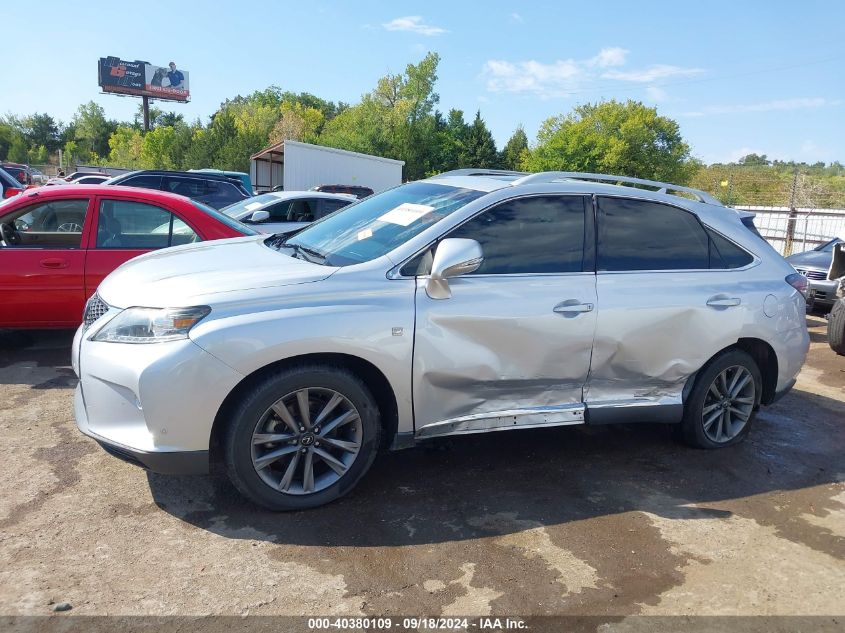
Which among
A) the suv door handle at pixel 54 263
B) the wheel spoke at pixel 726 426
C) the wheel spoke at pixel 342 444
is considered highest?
the suv door handle at pixel 54 263

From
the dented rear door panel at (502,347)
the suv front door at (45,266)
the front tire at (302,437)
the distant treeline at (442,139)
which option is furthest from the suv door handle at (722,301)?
the distant treeline at (442,139)

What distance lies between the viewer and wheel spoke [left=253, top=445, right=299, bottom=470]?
3271 millimetres

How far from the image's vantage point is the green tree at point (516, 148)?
6793 centimetres

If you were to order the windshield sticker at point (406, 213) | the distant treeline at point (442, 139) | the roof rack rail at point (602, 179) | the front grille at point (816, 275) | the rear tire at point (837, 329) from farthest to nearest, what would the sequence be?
1. the distant treeline at point (442, 139)
2. the front grille at point (816, 275)
3. the rear tire at point (837, 329)
4. the roof rack rail at point (602, 179)
5. the windshield sticker at point (406, 213)

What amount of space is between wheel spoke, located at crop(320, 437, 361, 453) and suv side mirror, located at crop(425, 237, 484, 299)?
88 centimetres

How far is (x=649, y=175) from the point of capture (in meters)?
65.1

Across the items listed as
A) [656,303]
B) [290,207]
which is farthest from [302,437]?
[290,207]

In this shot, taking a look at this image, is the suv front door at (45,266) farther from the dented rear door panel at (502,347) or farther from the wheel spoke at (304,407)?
the dented rear door panel at (502,347)

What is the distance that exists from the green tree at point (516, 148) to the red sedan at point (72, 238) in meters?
62.2

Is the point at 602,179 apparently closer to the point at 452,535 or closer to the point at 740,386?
the point at 740,386

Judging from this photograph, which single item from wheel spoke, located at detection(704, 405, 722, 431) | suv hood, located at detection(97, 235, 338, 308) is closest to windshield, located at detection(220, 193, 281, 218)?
suv hood, located at detection(97, 235, 338, 308)

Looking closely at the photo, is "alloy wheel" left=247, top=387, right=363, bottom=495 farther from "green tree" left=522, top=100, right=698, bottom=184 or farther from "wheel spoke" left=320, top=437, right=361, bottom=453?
"green tree" left=522, top=100, right=698, bottom=184

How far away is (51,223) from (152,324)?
11.1 feet

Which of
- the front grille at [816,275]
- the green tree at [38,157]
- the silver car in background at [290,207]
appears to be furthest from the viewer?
the green tree at [38,157]
